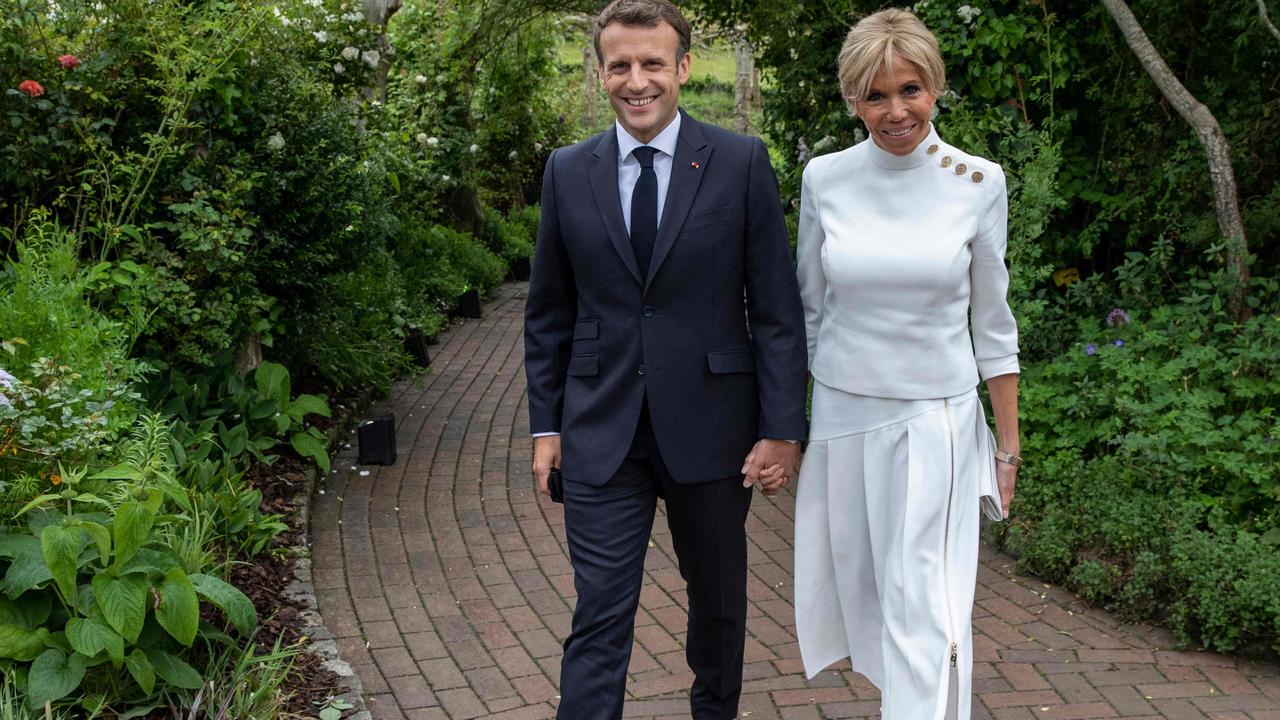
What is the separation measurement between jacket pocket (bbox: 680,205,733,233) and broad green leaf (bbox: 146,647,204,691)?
1.93 m

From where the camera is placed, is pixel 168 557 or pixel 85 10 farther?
pixel 85 10

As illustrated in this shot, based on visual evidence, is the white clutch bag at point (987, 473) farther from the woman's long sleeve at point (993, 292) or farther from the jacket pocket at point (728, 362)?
the jacket pocket at point (728, 362)

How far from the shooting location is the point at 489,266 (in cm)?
1218

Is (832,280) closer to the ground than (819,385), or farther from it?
farther from it

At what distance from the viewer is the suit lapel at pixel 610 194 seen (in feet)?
10.2

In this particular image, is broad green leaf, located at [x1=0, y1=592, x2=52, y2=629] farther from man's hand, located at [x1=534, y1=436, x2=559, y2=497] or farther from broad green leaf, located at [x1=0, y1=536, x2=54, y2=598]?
man's hand, located at [x1=534, y1=436, x2=559, y2=497]

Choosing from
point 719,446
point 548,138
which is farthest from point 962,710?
point 548,138

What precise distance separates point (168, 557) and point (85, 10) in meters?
3.03

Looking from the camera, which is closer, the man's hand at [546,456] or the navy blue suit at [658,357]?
the navy blue suit at [658,357]

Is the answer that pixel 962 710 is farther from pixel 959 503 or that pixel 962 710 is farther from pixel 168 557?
pixel 168 557

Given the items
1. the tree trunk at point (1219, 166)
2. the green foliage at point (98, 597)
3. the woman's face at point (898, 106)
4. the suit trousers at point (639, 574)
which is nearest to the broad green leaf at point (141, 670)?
the green foliage at point (98, 597)

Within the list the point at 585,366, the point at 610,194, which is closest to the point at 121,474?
the point at 585,366

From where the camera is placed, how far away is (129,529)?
358 centimetres

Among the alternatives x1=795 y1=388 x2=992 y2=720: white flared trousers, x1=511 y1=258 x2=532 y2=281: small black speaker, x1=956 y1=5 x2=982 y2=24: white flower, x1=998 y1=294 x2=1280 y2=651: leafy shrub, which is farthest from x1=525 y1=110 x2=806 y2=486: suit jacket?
x1=511 y1=258 x2=532 y2=281: small black speaker
